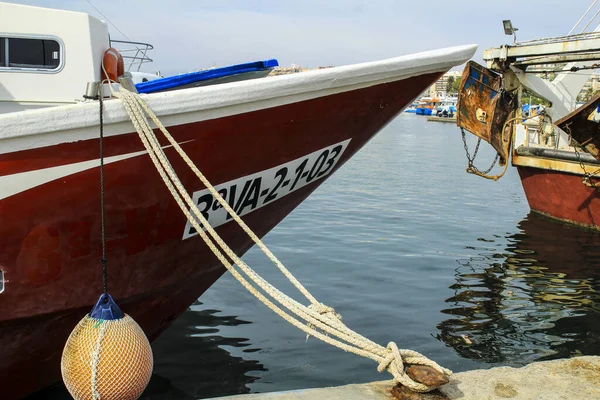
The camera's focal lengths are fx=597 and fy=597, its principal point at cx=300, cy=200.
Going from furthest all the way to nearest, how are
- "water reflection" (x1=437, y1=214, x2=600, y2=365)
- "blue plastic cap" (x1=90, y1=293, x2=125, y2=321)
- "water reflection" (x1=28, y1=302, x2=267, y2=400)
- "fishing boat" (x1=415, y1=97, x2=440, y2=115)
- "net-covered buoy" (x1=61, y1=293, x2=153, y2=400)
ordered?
1. "fishing boat" (x1=415, y1=97, x2=440, y2=115)
2. "water reflection" (x1=437, y1=214, x2=600, y2=365)
3. "water reflection" (x1=28, y1=302, x2=267, y2=400)
4. "blue plastic cap" (x1=90, y1=293, x2=125, y2=321)
5. "net-covered buoy" (x1=61, y1=293, x2=153, y2=400)

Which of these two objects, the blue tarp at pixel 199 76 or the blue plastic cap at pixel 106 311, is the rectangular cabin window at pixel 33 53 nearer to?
the blue tarp at pixel 199 76

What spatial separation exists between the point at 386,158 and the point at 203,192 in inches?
1091

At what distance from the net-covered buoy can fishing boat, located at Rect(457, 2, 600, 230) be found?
9890 millimetres

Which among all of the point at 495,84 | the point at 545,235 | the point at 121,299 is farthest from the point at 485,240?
the point at 121,299

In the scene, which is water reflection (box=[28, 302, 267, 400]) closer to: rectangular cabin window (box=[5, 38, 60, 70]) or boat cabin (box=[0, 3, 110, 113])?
boat cabin (box=[0, 3, 110, 113])

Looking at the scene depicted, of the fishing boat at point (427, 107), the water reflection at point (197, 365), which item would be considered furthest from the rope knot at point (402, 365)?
the fishing boat at point (427, 107)

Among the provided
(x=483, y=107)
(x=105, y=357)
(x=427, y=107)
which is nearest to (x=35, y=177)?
(x=105, y=357)

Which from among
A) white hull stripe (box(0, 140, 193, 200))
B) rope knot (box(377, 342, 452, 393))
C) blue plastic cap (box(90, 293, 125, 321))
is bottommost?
rope knot (box(377, 342, 452, 393))

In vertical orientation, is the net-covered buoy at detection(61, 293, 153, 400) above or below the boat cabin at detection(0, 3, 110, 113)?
below

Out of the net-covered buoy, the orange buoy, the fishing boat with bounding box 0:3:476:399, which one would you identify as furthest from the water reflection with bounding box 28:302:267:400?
the orange buoy

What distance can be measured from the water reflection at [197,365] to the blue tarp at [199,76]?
2.76m

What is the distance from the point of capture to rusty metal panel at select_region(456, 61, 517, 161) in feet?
41.7

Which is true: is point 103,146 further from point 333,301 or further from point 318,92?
point 333,301

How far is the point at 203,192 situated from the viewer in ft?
15.1
